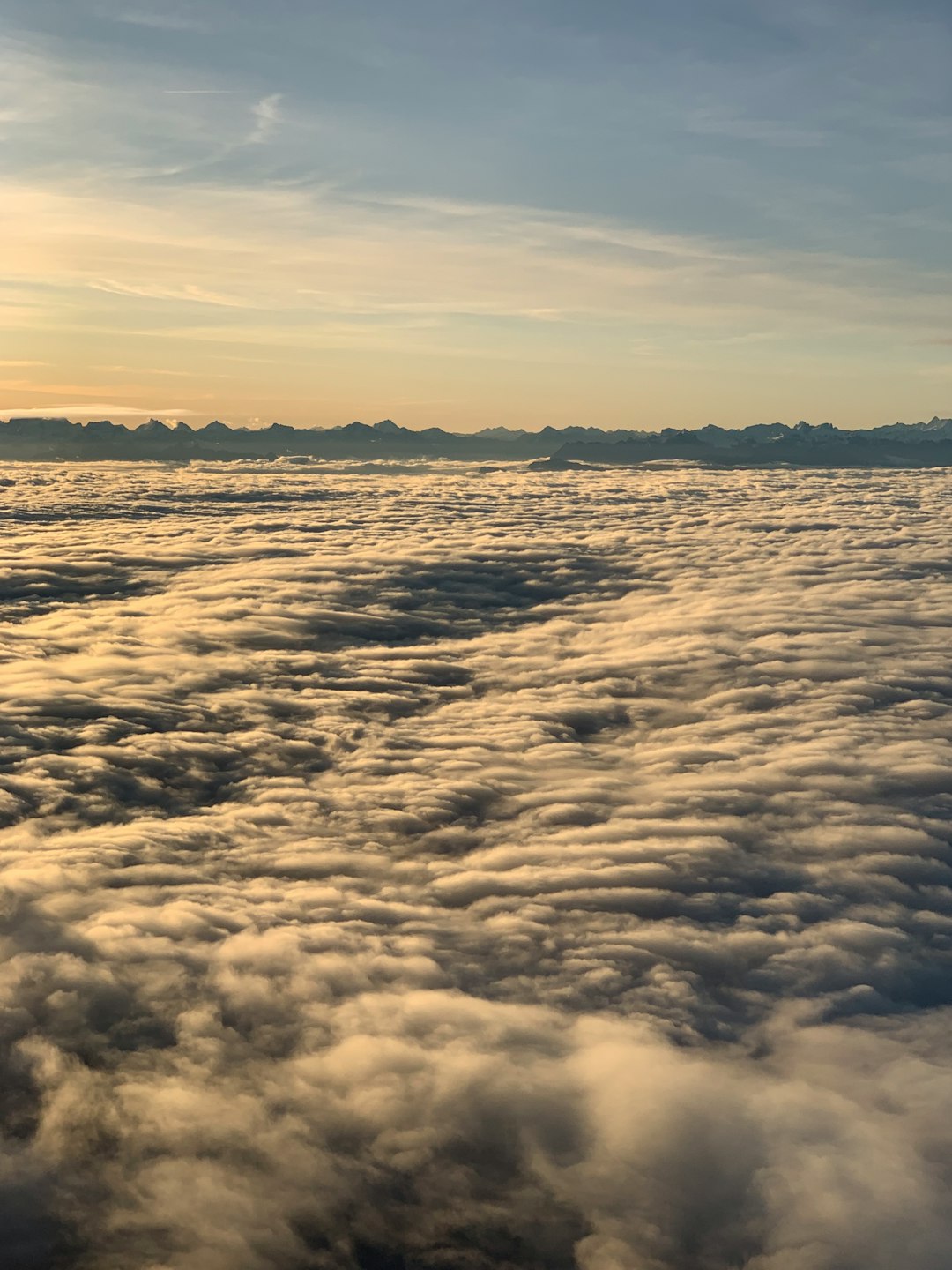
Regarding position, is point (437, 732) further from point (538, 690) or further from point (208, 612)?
point (208, 612)

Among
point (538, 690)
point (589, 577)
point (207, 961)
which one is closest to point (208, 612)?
point (538, 690)

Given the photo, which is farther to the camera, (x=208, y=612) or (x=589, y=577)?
(x=589, y=577)

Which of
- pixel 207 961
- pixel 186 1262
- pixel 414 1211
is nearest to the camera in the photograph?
pixel 186 1262

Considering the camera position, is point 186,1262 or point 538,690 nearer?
point 186,1262

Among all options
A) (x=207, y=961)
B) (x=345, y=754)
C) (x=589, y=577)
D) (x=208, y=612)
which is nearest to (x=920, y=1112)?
(x=207, y=961)

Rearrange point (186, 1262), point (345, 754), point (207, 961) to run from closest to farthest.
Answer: point (186, 1262) → point (207, 961) → point (345, 754)

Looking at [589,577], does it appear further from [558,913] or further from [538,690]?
[558,913]

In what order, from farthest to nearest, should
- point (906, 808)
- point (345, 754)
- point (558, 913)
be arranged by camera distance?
point (345, 754) → point (906, 808) → point (558, 913)

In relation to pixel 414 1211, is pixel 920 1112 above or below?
above

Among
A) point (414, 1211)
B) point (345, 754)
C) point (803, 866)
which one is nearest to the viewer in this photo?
point (414, 1211)
